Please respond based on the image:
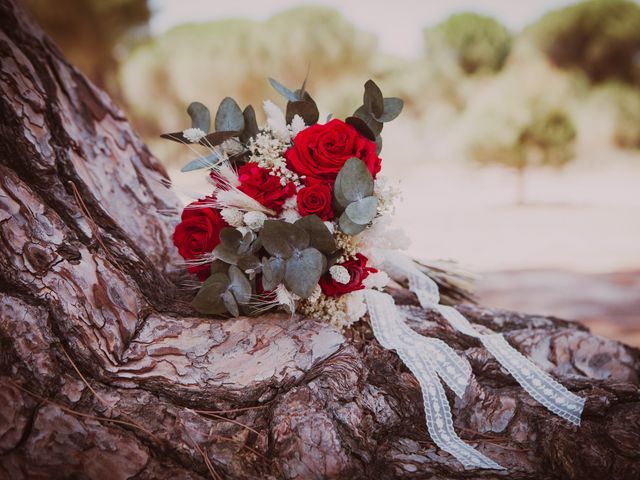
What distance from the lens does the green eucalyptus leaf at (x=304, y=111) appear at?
1.22 m

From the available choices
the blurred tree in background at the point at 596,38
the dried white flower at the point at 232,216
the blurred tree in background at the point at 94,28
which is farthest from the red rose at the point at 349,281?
the blurred tree in background at the point at 596,38

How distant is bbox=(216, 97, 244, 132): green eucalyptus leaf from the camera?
48.7 inches

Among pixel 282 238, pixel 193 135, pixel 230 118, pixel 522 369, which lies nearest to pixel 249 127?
pixel 230 118

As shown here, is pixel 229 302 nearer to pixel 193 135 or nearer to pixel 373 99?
pixel 193 135

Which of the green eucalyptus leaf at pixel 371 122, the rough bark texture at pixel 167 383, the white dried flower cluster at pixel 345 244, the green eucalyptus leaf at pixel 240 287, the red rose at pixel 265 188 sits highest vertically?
the green eucalyptus leaf at pixel 371 122

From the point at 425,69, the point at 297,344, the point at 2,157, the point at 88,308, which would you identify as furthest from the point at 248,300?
the point at 425,69

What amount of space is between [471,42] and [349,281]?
51.0ft

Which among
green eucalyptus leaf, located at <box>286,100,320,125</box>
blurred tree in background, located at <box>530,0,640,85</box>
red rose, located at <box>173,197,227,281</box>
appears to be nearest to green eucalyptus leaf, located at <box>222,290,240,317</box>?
red rose, located at <box>173,197,227,281</box>

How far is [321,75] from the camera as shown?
10633 mm

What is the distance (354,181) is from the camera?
42.3 inches

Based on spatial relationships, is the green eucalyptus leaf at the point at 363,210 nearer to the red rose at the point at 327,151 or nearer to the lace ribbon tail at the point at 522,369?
the red rose at the point at 327,151

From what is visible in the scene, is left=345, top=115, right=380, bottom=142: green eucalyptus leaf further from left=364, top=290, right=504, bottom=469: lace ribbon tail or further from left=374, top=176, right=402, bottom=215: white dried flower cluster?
left=364, top=290, right=504, bottom=469: lace ribbon tail

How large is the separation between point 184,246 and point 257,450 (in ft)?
1.59

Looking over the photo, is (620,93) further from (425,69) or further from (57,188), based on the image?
(57,188)
